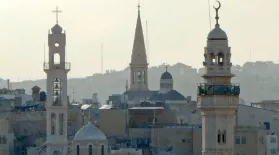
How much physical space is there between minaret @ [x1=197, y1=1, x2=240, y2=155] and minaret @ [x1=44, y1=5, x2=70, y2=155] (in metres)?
35.4

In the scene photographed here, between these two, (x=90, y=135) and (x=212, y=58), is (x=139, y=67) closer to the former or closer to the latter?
(x=90, y=135)

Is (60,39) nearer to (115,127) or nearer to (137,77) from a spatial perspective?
(115,127)

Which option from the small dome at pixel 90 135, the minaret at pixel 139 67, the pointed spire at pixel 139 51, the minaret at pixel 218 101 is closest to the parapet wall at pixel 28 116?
the small dome at pixel 90 135

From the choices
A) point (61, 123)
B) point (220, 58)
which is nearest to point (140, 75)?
point (61, 123)

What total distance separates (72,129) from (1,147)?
A: 7102mm

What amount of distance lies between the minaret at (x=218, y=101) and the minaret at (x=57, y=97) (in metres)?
35.4

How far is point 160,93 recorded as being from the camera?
415ft

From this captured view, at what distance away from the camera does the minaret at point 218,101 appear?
4303 centimetres

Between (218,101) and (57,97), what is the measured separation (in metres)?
37.4

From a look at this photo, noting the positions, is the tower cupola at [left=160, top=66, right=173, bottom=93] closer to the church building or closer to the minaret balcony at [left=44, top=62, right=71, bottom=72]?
the church building

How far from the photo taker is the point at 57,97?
263 ft

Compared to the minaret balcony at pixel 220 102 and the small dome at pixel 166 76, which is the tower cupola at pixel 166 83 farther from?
the minaret balcony at pixel 220 102

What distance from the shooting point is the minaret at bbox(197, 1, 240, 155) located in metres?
43.0

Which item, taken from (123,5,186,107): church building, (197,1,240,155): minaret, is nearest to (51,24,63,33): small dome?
(197,1,240,155): minaret
